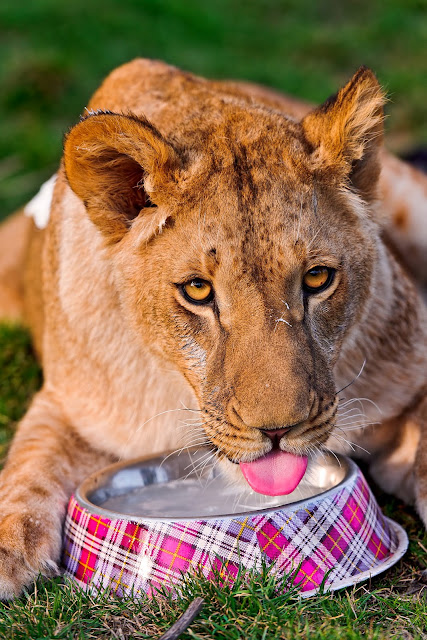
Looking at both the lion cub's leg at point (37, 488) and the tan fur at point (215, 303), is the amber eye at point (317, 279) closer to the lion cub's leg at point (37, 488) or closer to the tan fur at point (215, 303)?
the tan fur at point (215, 303)

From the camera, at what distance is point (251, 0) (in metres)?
10.6

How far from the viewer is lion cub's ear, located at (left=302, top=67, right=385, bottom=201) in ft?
8.61

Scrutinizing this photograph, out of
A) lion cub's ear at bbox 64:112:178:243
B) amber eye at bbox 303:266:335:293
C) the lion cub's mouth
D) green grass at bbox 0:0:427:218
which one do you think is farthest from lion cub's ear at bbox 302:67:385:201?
green grass at bbox 0:0:427:218

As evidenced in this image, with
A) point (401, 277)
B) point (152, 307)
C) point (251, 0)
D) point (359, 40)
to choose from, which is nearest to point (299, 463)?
point (152, 307)

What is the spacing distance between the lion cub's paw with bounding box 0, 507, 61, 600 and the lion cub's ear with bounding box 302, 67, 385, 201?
131 cm

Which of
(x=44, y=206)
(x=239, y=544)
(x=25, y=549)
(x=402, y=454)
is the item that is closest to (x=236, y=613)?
(x=239, y=544)

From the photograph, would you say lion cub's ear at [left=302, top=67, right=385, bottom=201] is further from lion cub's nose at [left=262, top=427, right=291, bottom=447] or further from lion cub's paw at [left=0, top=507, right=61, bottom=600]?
lion cub's paw at [left=0, top=507, right=61, bottom=600]

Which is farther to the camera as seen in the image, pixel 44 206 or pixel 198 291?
pixel 44 206

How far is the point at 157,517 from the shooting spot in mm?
2408

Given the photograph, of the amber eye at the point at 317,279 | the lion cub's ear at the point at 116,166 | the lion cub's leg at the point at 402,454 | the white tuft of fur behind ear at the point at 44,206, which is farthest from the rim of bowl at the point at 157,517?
the white tuft of fur behind ear at the point at 44,206

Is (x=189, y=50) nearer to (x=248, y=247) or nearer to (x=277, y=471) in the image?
(x=248, y=247)

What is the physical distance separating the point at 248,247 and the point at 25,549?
3.41 feet

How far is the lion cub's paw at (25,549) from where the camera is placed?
2453mm

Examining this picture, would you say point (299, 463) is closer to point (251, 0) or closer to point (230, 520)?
point (230, 520)
